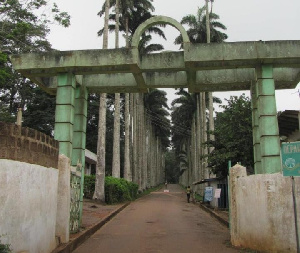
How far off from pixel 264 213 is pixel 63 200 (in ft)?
15.5

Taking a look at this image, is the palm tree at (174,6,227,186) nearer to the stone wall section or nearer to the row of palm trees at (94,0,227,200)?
the row of palm trees at (94,0,227,200)

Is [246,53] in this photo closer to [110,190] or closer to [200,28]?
[110,190]

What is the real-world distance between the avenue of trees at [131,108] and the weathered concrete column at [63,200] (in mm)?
5895

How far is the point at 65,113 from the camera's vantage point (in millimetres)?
10906

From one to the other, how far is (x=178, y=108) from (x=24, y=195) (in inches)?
1667

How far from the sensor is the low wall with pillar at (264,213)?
7.66m

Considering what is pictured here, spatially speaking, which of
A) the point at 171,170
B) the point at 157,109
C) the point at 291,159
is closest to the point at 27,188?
the point at 291,159

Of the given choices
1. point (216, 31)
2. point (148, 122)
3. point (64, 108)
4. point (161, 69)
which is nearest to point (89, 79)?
point (64, 108)

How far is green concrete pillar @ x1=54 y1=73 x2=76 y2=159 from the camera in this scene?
35.5 feet

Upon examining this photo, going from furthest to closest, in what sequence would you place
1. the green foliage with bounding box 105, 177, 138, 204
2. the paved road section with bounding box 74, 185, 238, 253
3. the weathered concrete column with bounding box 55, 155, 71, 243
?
1. the green foliage with bounding box 105, 177, 138, 204
2. the paved road section with bounding box 74, 185, 238, 253
3. the weathered concrete column with bounding box 55, 155, 71, 243

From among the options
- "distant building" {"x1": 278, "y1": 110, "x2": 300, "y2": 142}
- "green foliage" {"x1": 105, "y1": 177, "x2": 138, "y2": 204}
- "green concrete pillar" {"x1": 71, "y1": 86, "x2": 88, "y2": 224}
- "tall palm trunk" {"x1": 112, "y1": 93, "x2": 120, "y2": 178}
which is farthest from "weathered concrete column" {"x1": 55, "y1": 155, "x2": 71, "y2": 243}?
"tall palm trunk" {"x1": 112, "y1": 93, "x2": 120, "y2": 178}

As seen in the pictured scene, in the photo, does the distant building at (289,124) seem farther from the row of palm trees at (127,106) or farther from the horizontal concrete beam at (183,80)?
the row of palm trees at (127,106)

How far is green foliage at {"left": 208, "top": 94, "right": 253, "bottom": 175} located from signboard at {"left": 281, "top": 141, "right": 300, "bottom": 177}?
37.4 ft

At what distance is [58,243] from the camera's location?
27.1 feet
